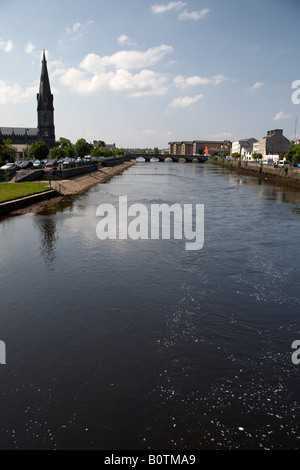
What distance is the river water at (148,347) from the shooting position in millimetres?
8500

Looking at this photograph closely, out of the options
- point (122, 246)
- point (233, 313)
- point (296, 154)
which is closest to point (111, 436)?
point (233, 313)

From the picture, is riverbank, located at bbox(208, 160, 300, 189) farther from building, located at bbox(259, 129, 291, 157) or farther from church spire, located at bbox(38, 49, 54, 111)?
church spire, located at bbox(38, 49, 54, 111)

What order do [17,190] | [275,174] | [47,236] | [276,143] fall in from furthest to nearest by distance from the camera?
[276,143], [275,174], [17,190], [47,236]

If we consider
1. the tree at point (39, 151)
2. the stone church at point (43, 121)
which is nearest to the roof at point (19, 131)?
the stone church at point (43, 121)

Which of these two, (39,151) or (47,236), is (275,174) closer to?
(39,151)

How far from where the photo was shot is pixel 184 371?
10570mm

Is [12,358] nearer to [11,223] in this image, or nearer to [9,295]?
[9,295]

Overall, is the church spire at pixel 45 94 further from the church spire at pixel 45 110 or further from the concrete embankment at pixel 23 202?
the concrete embankment at pixel 23 202

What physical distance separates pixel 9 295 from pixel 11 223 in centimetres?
1685

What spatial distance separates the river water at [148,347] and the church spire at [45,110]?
517ft

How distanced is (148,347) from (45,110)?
569 feet

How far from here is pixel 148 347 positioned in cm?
1181

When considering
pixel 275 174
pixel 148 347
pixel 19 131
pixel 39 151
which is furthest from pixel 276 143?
pixel 148 347
